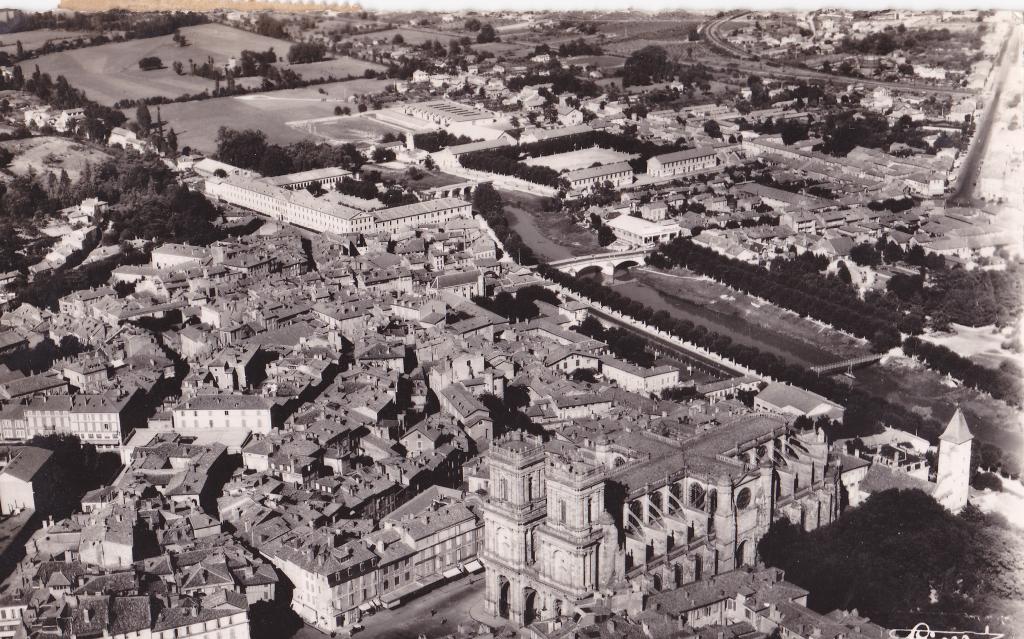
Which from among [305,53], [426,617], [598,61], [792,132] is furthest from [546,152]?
[426,617]

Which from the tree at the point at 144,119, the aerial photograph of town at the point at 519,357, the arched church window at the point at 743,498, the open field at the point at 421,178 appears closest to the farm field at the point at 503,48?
the aerial photograph of town at the point at 519,357

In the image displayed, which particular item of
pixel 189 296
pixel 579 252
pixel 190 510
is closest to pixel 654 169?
pixel 579 252

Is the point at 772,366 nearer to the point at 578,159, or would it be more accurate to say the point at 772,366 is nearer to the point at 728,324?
the point at 728,324

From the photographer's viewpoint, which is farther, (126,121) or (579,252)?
(126,121)

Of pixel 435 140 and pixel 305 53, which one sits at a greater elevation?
pixel 305 53

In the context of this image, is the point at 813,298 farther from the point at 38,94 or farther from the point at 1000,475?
the point at 38,94

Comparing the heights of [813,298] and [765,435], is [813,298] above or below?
below
